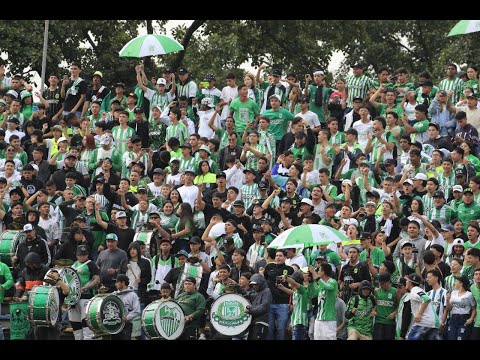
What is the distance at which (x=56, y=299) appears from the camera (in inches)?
772

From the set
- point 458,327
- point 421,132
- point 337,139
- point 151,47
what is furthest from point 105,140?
point 458,327

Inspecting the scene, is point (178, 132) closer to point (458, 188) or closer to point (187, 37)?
point (458, 188)

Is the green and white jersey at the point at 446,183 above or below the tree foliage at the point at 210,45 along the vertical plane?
below

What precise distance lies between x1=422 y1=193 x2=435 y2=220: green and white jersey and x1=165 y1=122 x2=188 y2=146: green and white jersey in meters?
5.59

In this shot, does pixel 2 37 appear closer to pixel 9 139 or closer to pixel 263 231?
pixel 9 139

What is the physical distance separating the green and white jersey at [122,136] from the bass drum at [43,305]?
18.9 feet

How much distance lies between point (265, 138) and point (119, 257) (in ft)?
16.3

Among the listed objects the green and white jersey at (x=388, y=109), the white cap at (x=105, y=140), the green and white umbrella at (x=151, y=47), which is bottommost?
the white cap at (x=105, y=140)

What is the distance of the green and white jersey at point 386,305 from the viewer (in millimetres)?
18922

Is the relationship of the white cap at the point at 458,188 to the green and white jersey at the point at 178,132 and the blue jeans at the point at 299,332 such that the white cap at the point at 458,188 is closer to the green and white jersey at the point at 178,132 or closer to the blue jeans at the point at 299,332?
the blue jeans at the point at 299,332

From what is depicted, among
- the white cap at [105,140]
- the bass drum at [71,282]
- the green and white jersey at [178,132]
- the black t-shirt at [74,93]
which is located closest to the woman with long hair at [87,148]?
the white cap at [105,140]

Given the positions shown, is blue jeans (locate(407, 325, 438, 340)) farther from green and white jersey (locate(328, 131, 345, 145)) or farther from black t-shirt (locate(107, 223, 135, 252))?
green and white jersey (locate(328, 131, 345, 145))

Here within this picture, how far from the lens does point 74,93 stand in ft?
89.0
